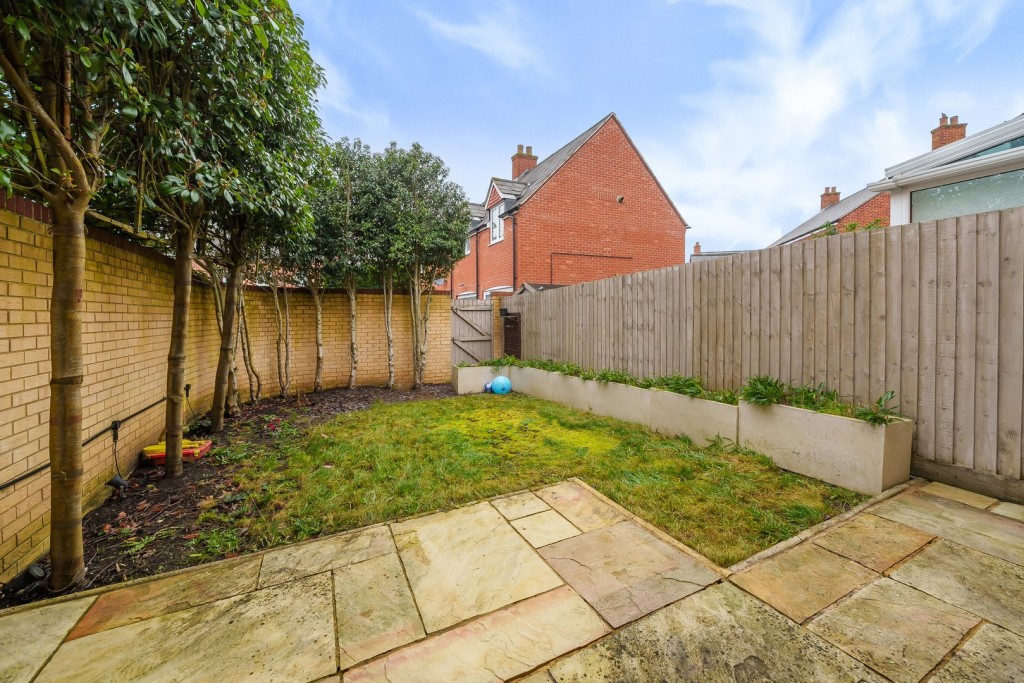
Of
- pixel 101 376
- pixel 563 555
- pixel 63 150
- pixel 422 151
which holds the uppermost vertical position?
pixel 422 151

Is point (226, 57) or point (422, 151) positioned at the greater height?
point (422, 151)

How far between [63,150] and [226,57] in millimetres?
1660

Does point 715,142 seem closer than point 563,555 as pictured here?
No

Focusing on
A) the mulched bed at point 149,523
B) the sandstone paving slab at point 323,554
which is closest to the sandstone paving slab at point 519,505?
the sandstone paving slab at point 323,554

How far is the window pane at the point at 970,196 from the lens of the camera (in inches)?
210

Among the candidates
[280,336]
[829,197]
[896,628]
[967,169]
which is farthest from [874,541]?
[829,197]

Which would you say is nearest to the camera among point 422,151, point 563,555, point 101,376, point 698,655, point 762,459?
point 698,655

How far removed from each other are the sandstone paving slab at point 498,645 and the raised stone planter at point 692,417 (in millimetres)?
2919

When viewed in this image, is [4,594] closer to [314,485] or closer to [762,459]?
[314,485]

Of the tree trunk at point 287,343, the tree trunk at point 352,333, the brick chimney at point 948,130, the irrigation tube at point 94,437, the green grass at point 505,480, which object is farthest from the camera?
the brick chimney at point 948,130

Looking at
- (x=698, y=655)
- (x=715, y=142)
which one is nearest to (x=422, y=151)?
(x=715, y=142)

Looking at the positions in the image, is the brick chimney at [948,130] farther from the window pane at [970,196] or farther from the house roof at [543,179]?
the window pane at [970,196]

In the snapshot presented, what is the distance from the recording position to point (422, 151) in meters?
8.09

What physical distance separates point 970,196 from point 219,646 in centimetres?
972
